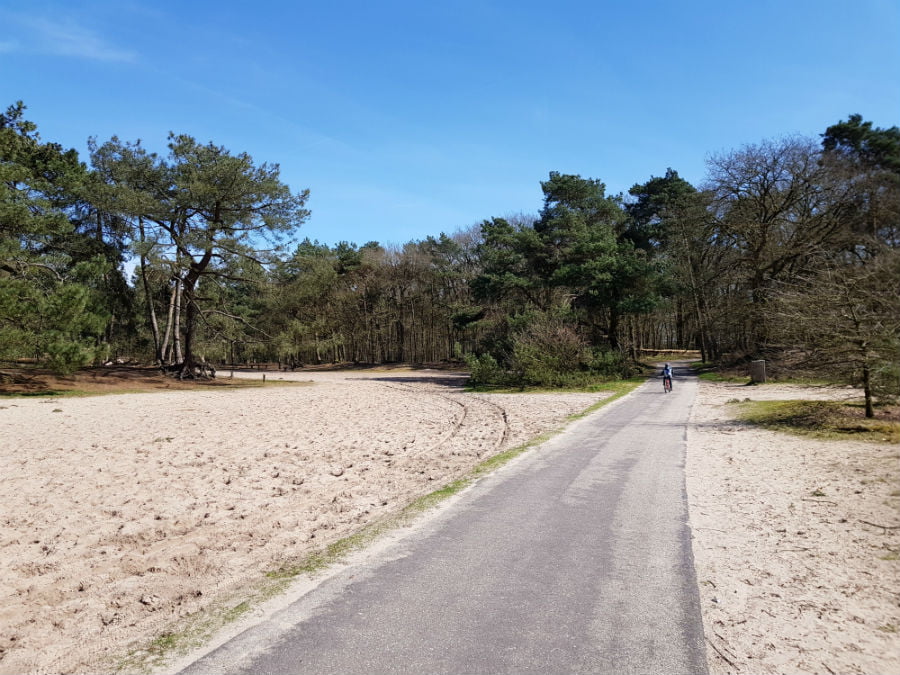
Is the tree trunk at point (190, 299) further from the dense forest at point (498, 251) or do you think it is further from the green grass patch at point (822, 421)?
the green grass patch at point (822, 421)

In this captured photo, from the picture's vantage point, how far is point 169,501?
23.3 feet

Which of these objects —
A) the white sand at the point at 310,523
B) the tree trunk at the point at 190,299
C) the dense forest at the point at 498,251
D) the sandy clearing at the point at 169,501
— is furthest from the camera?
the tree trunk at the point at 190,299

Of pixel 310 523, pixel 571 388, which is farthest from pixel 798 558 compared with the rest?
pixel 571 388

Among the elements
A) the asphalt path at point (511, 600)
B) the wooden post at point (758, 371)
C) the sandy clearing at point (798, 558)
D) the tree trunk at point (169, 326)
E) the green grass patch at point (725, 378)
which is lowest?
the sandy clearing at point (798, 558)

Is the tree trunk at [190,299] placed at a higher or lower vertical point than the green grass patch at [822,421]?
higher

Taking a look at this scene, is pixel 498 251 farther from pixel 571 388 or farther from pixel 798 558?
pixel 798 558

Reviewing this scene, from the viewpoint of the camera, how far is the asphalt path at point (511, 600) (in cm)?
317

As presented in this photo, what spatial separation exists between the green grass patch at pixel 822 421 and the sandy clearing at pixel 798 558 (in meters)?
1.38

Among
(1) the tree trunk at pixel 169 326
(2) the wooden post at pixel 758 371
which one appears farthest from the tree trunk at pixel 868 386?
(1) the tree trunk at pixel 169 326

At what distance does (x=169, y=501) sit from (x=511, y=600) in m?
5.51

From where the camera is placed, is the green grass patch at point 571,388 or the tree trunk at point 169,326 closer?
the green grass patch at point 571,388

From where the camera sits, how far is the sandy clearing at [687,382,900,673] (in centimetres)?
332

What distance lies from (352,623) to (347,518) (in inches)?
114

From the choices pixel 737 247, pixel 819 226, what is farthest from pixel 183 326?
pixel 819 226
